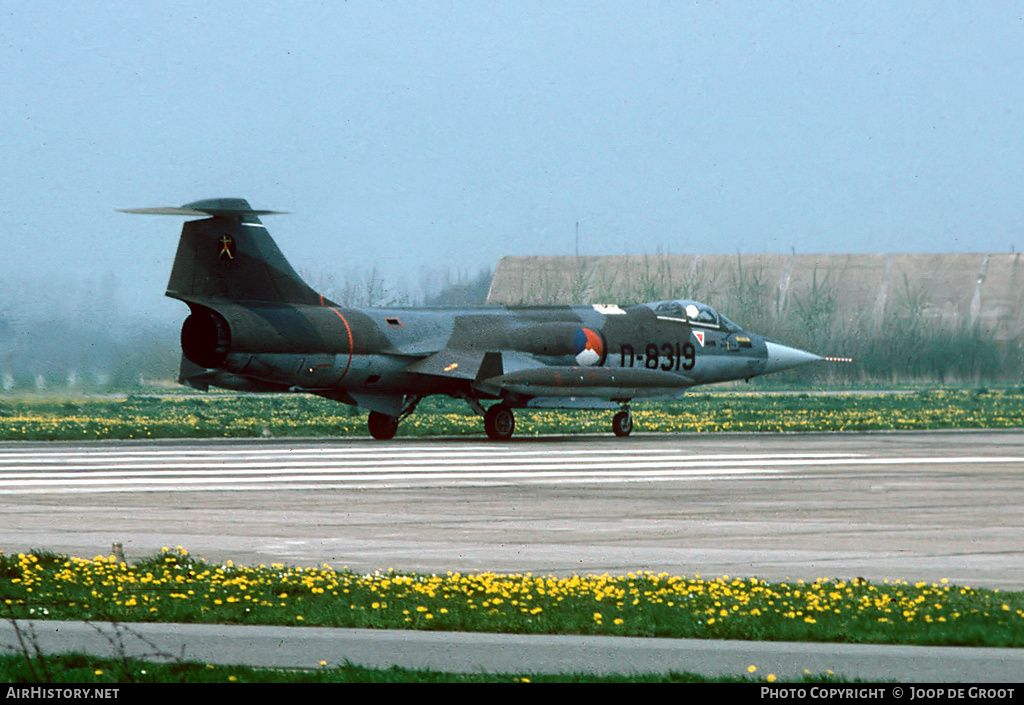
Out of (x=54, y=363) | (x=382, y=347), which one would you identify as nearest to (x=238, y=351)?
(x=382, y=347)

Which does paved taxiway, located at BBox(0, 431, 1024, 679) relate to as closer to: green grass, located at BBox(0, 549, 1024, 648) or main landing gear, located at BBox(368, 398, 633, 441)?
green grass, located at BBox(0, 549, 1024, 648)

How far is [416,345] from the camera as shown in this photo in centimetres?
3109

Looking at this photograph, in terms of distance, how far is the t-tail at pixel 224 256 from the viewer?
90.1 feet

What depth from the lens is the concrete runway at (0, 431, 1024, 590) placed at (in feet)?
40.5

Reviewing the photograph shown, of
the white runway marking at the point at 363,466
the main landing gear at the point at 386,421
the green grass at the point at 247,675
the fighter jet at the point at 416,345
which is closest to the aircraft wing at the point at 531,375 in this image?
the fighter jet at the point at 416,345

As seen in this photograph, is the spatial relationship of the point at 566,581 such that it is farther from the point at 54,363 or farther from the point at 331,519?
the point at 54,363

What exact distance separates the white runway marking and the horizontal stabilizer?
469 cm

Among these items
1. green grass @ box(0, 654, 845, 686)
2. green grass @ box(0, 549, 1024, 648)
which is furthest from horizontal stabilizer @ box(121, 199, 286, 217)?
green grass @ box(0, 654, 845, 686)

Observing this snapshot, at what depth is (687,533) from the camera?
46.6ft

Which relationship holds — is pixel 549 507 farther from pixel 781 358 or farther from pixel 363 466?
pixel 781 358

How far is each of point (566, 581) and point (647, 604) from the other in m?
1.12

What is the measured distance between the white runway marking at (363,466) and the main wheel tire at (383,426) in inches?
119

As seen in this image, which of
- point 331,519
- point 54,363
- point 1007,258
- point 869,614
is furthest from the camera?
point 1007,258

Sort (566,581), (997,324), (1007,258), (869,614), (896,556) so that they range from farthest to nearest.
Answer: (1007,258) < (997,324) < (896,556) < (566,581) < (869,614)
